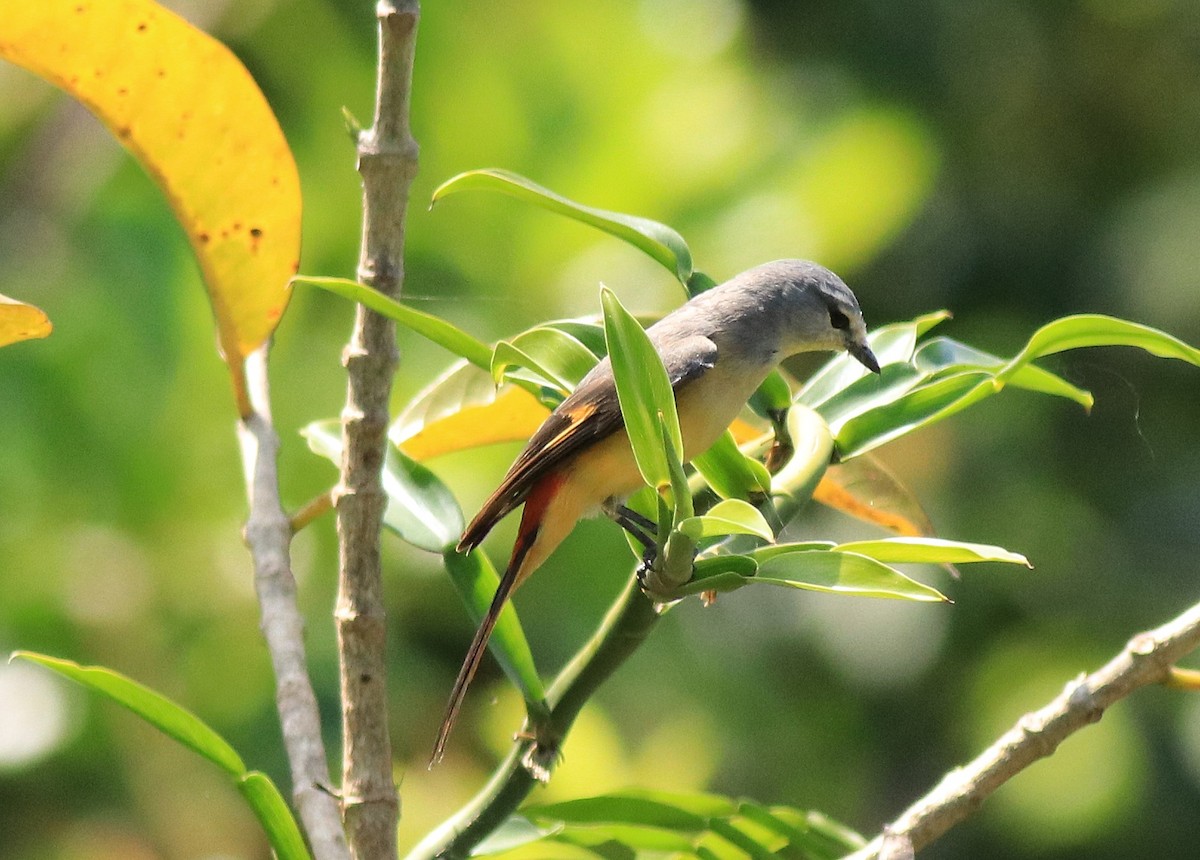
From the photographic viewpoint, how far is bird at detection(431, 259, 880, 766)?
119 centimetres

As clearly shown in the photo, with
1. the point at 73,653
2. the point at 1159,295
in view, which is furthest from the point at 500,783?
the point at 1159,295

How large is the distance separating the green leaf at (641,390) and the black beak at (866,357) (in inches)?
15.2

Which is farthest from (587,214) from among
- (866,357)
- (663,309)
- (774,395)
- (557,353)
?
(663,309)

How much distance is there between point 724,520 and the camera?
793 millimetres

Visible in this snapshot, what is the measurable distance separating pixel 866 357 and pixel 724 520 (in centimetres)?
49

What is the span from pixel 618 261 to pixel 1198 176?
8.67 feet

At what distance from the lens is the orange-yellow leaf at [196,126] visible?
1116 millimetres

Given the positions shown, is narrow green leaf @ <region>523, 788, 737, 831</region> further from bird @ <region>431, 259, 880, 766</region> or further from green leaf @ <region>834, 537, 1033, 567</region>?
green leaf @ <region>834, 537, 1033, 567</region>

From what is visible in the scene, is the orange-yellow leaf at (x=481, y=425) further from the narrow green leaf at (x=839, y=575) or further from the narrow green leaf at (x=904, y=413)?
the narrow green leaf at (x=839, y=575)

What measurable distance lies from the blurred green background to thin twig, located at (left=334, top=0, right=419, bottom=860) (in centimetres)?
57

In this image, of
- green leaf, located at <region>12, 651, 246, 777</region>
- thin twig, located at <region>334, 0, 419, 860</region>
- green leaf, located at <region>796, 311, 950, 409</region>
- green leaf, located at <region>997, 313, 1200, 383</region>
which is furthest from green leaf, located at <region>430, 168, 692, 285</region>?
green leaf, located at <region>12, 651, 246, 777</region>

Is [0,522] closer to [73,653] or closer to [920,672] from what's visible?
[73,653]

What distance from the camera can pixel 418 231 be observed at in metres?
2.66

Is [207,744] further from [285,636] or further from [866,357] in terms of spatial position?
[866,357]
